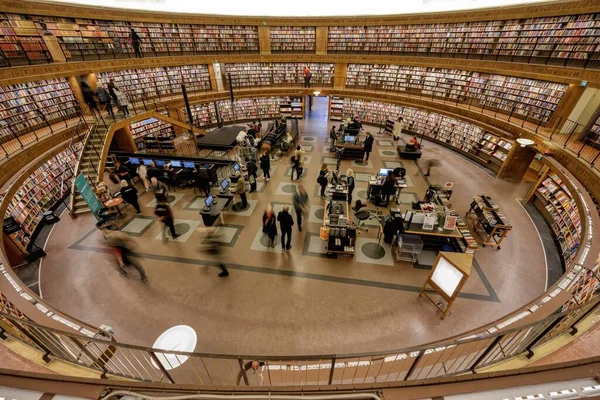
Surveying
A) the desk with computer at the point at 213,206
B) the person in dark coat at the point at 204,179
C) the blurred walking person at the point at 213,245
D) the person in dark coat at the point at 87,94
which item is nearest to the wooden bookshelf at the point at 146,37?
the person in dark coat at the point at 87,94

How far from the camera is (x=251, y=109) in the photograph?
58.7ft

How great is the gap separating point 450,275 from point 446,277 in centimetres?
13

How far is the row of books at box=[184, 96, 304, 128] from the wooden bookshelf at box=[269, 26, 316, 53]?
3221mm

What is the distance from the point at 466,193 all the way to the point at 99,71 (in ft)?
57.2

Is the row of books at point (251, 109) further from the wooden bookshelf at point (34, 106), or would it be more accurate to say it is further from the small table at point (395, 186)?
the small table at point (395, 186)

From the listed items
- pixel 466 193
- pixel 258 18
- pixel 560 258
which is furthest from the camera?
pixel 258 18

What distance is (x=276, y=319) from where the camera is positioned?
5.21 m

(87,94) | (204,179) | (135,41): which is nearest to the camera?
(204,179)

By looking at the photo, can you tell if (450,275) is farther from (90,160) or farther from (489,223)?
(90,160)

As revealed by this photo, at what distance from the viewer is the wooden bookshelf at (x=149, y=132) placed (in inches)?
494

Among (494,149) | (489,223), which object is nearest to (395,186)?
(489,223)

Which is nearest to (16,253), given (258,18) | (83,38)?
(83,38)

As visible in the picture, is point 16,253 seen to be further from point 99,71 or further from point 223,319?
point 99,71

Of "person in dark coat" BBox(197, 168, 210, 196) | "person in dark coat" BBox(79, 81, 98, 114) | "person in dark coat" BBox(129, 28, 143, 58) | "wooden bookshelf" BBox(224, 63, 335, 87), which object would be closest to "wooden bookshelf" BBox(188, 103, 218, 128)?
"wooden bookshelf" BBox(224, 63, 335, 87)
